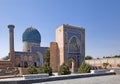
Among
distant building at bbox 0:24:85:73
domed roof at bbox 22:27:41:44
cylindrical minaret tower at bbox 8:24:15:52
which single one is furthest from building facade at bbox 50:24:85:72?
domed roof at bbox 22:27:41:44

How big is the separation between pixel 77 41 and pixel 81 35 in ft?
4.51

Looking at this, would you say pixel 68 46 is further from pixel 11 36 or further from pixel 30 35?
pixel 30 35

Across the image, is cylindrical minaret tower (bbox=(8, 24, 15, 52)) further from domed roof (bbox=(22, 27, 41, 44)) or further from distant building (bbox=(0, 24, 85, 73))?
domed roof (bbox=(22, 27, 41, 44))

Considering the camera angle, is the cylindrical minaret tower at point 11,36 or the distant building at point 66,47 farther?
the cylindrical minaret tower at point 11,36

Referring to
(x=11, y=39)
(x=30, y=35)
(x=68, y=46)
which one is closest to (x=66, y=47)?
(x=68, y=46)

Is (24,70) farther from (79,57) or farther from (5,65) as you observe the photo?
(79,57)

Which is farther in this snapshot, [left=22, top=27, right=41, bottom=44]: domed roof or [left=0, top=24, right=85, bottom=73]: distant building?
[left=22, top=27, right=41, bottom=44]: domed roof

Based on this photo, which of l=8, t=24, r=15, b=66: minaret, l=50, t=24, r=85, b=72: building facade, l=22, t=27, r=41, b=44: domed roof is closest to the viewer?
l=50, t=24, r=85, b=72: building facade

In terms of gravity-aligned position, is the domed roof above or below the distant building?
above

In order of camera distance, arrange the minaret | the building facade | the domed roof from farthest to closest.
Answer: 1. the domed roof
2. the minaret
3. the building facade

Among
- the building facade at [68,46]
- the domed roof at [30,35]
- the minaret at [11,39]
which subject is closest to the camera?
the building facade at [68,46]

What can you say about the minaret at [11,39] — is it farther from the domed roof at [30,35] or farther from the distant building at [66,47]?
the domed roof at [30,35]

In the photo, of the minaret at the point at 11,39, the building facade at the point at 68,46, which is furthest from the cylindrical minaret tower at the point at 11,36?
the building facade at the point at 68,46

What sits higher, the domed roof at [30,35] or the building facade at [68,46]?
the domed roof at [30,35]
